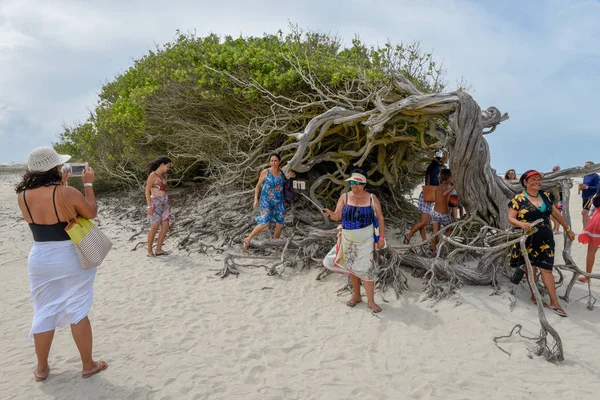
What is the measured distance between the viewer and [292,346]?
3629mm

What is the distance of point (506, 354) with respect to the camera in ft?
11.4

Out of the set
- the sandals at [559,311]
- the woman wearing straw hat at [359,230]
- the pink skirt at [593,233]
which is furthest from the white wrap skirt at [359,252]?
the pink skirt at [593,233]

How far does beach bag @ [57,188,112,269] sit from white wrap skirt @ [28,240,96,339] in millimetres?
88

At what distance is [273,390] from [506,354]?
7.41ft

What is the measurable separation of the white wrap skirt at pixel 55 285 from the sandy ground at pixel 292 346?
598 millimetres

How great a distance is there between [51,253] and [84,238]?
0.87 feet

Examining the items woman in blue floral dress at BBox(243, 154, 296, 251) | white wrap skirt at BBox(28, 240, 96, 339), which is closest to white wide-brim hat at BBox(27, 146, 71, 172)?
white wrap skirt at BBox(28, 240, 96, 339)

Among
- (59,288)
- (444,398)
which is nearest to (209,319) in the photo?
(59,288)

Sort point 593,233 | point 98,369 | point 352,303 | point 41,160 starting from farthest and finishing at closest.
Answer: point 593,233, point 352,303, point 98,369, point 41,160

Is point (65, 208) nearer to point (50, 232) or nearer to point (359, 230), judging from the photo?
point (50, 232)

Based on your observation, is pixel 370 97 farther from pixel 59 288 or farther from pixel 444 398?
pixel 59 288

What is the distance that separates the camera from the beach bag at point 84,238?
9.01ft

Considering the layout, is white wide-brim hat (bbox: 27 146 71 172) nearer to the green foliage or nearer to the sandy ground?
the sandy ground

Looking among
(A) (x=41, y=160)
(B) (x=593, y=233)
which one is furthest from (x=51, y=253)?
(B) (x=593, y=233)
